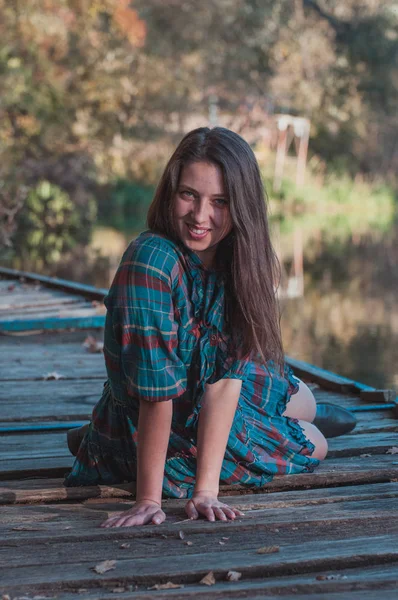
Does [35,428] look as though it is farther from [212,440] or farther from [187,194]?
[187,194]

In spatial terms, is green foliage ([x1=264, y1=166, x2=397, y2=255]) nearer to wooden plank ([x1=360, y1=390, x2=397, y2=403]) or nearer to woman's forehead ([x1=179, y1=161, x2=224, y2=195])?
wooden plank ([x1=360, y1=390, x2=397, y2=403])

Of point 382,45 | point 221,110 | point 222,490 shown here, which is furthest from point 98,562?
point 221,110

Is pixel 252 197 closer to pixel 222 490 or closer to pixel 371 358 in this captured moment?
pixel 222 490

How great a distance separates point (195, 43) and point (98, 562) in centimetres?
2590

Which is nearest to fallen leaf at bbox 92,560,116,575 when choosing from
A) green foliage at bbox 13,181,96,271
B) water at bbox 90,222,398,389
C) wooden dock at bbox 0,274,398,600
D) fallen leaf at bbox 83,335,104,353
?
wooden dock at bbox 0,274,398,600

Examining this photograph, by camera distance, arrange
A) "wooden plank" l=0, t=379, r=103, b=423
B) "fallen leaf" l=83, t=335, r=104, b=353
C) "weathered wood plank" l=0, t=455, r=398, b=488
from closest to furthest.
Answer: "weathered wood plank" l=0, t=455, r=398, b=488, "wooden plank" l=0, t=379, r=103, b=423, "fallen leaf" l=83, t=335, r=104, b=353

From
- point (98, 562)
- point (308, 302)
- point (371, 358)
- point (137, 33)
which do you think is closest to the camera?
point (98, 562)

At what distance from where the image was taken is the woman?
95.0 inches

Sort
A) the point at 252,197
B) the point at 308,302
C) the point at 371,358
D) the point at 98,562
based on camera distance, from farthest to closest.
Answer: the point at 308,302 < the point at 371,358 < the point at 252,197 < the point at 98,562

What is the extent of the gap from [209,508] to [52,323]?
384 centimetres

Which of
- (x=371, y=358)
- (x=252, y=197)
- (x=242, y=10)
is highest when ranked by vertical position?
(x=242, y=10)

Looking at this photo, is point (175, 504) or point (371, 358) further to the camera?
point (371, 358)

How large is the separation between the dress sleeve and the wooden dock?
1.15 feet

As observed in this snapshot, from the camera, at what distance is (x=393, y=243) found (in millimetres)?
17125
